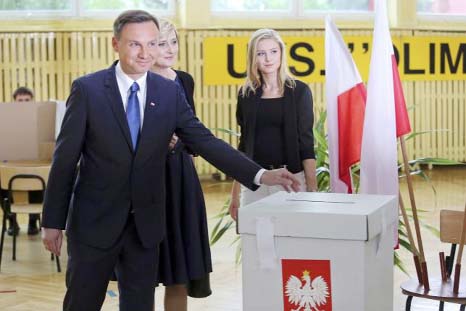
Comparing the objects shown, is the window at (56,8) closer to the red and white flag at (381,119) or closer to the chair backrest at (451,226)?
the red and white flag at (381,119)

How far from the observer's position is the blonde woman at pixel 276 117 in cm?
444

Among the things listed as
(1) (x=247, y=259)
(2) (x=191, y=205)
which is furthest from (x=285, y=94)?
(1) (x=247, y=259)

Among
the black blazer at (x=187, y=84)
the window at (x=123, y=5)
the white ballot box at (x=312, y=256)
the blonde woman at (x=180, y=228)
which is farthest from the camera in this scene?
the window at (x=123, y=5)

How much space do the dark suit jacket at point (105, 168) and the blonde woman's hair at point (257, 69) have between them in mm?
1292

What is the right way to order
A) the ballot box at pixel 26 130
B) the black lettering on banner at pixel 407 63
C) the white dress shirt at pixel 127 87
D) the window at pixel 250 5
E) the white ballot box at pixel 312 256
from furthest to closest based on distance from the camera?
the black lettering on banner at pixel 407 63
the window at pixel 250 5
the ballot box at pixel 26 130
the white dress shirt at pixel 127 87
the white ballot box at pixel 312 256

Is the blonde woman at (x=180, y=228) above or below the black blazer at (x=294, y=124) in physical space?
below

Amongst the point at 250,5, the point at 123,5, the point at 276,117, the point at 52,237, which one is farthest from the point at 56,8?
the point at 52,237

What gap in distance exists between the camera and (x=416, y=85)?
12344 mm

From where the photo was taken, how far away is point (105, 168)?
3.16m

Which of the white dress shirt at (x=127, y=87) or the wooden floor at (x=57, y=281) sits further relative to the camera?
the wooden floor at (x=57, y=281)

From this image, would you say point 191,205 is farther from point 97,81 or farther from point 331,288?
point 331,288

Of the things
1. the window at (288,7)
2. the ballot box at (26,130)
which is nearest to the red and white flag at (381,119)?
the ballot box at (26,130)

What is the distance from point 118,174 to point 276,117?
143 centimetres

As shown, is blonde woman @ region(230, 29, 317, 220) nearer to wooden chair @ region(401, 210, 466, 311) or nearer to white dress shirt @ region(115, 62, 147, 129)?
wooden chair @ region(401, 210, 466, 311)
